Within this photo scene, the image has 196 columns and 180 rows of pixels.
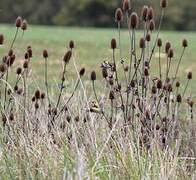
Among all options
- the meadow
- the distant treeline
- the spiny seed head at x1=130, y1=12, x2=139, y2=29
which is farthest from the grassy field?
the distant treeline

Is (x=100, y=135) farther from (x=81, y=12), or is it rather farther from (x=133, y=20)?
(x=81, y=12)

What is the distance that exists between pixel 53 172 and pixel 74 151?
238 millimetres

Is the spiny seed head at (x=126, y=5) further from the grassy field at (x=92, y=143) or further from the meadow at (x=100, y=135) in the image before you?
the grassy field at (x=92, y=143)

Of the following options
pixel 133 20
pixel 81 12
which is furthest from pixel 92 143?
pixel 81 12

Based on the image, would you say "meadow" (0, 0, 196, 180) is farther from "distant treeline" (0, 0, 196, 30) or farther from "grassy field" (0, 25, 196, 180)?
"distant treeline" (0, 0, 196, 30)

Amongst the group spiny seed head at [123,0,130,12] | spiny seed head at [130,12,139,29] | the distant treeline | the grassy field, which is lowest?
the distant treeline

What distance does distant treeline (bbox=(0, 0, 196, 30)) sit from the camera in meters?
52.5

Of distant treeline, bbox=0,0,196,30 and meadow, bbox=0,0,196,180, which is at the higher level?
meadow, bbox=0,0,196,180

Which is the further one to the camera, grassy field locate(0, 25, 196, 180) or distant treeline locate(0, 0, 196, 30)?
distant treeline locate(0, 0, 196, 30)

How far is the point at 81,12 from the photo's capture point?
53.3m

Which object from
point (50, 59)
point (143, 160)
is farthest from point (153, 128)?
point (50, 59)

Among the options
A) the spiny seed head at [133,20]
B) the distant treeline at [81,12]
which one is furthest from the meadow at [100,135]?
the distant treeline at [81,12]

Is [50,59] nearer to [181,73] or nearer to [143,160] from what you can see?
[181,73]

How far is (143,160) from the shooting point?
4.57 m
